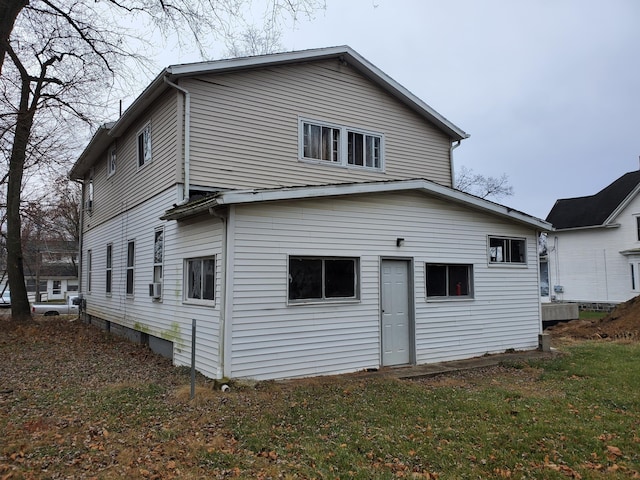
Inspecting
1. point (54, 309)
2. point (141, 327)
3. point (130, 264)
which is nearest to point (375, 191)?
point (141, 327)

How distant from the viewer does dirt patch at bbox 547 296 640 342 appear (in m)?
14.7

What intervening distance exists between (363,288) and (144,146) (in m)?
6.94

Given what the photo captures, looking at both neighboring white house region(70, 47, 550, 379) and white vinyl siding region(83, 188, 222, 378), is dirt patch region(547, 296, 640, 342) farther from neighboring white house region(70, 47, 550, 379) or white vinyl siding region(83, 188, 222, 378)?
white vinyl siding region(83, 188, 222, 378)

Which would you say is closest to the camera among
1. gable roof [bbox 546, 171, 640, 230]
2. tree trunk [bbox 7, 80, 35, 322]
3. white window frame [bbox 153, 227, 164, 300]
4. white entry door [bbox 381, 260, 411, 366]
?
white entry door [bbox 381, 260, 411, 366]

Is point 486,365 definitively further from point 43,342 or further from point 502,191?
point 502,191

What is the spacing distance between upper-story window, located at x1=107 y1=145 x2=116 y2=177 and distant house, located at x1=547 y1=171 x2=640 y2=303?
22.9 metres

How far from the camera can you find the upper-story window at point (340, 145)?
1166 centimetres

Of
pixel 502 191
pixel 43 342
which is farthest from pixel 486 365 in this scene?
pixel 502 191

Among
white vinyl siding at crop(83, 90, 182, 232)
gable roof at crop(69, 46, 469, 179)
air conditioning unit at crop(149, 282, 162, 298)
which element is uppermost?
gable roof at crop(69, 46, 469, 179)

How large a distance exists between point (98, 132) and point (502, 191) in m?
35.0

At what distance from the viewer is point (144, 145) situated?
39.4ft

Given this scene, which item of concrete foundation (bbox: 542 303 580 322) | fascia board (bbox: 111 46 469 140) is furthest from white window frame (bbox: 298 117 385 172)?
concrete foundation (bbox: 542 303 580 322)

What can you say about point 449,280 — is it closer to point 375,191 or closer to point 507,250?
point 507,250

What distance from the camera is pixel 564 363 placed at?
9789 mm
